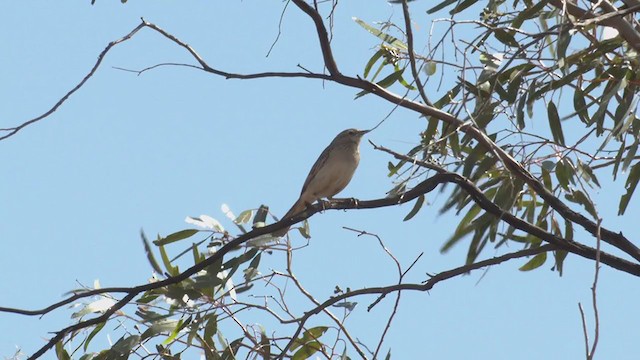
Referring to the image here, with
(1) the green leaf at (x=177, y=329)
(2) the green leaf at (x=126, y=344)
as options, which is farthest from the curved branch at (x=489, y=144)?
(2) the green leaf at (x=126, y=344)

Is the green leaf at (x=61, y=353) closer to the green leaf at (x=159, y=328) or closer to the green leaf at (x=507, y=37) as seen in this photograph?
the green leaf at (x=159, y=328)

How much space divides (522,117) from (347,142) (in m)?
2.28

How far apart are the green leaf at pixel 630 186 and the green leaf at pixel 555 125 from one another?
13.3 inches

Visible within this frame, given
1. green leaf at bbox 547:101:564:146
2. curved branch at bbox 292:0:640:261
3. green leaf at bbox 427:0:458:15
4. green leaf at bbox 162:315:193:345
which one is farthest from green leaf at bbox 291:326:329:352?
green leaf at bbox 427:0:458:15

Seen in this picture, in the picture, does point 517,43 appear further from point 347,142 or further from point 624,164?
point 347,142

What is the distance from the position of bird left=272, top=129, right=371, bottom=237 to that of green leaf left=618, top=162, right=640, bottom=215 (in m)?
1.94

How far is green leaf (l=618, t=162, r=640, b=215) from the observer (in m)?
4.34

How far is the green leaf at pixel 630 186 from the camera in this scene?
4.34 meters

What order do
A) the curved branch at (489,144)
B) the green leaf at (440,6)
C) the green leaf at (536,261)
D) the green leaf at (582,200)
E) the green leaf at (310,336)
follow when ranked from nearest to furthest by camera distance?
the curved branch at (489,144) < the green leaf at (582,200) < the green leaf at (440,6) < the green leaf at (310,336) < the green leaf at (536,261)

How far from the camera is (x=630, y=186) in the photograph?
4.49 meters

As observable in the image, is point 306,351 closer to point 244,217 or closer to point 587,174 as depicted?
point 244,217

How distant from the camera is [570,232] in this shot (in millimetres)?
4699

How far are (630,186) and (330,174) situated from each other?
6.63 ft

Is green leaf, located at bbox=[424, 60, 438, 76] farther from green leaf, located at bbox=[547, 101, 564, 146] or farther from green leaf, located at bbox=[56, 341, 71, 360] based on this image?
green leaf, located at bbox=[56, 341, 71, 360]
